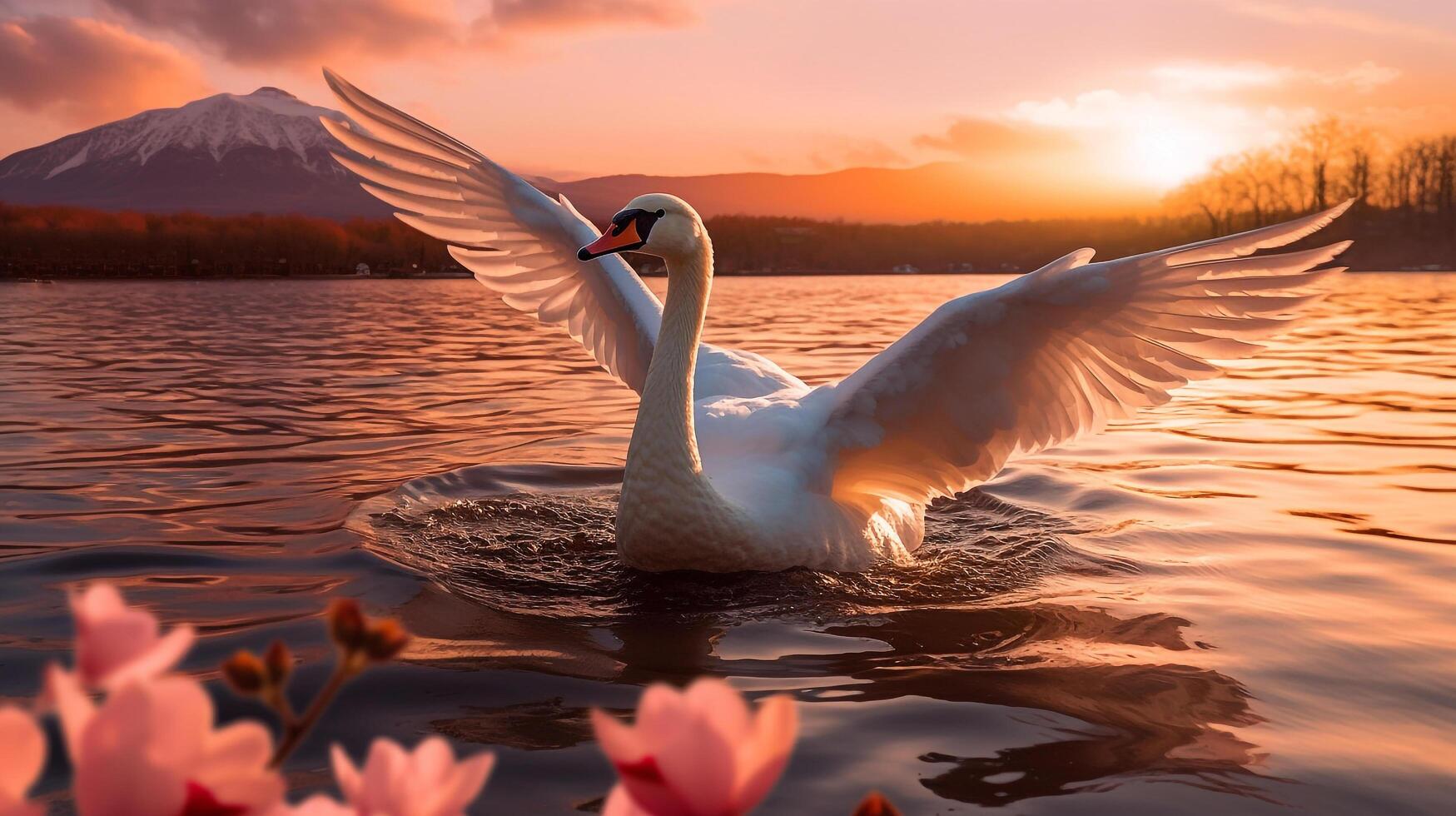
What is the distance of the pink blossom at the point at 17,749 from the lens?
0.45m

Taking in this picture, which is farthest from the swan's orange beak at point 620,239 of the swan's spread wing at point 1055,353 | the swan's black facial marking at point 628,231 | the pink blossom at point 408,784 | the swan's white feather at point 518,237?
the pink blossom at point 408,784

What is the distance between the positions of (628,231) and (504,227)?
227 centimetres

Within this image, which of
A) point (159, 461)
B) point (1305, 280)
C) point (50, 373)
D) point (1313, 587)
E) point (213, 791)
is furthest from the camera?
point (50, 373)

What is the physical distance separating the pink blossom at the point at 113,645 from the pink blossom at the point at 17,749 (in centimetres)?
3

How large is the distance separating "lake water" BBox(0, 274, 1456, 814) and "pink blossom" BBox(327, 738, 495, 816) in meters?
2.40

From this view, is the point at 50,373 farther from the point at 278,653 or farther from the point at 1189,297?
the point at 278,653

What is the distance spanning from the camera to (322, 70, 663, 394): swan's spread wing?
265 inches

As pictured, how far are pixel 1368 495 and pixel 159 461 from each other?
825 cm

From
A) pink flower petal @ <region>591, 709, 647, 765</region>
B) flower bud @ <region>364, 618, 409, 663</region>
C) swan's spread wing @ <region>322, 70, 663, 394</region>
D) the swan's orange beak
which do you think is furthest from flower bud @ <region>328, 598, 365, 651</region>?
swan's spread wing @ <region>322, 70, 663, 394</region>

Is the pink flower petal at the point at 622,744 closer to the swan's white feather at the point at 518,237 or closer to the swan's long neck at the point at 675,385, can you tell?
the swan's long neck at the point at 675,385

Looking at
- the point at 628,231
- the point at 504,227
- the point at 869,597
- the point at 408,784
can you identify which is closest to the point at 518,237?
the point at 504,227

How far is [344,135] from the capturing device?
645 centimetres

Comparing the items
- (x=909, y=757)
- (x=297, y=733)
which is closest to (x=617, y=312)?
(x=909, y=757)

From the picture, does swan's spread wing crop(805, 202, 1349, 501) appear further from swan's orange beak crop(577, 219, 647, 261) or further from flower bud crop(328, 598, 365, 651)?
flower bud crop(328, 598, 365, 651)
